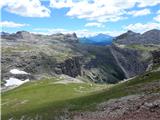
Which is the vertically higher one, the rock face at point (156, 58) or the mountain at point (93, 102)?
the rock face at point (156, 58)

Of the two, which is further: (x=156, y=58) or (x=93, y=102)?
(x=156, y=58)

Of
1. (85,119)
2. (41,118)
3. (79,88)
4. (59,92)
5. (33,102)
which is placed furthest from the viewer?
(79,88)

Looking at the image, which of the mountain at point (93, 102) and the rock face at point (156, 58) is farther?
the rock face at point (156, 58)

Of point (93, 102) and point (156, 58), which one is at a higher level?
point (156, 58)

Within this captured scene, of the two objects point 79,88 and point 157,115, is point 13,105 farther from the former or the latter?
point 157,115

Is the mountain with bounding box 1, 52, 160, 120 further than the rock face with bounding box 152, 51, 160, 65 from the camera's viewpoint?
No

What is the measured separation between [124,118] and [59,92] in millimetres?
85772

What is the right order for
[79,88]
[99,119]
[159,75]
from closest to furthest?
[99,119] → [159,75] → [79,88]

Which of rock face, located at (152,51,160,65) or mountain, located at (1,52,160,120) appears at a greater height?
rock face, located at (152,51,160,65)

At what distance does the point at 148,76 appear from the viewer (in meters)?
92.5

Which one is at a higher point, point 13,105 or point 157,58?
point 157,58

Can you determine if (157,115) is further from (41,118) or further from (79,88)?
(79,88)

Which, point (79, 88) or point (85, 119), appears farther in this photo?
point (79, 88)

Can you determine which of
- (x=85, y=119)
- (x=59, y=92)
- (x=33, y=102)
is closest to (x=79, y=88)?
(x=59, y=92)
